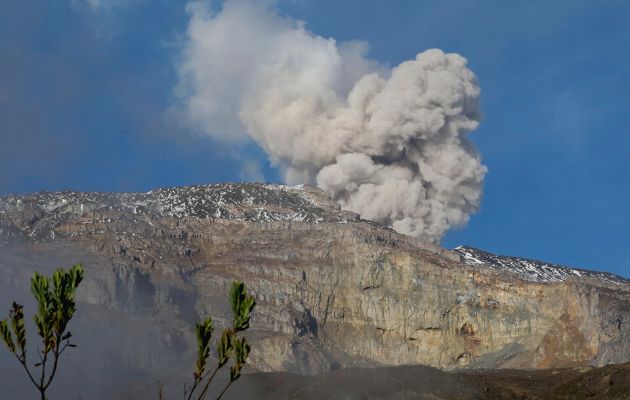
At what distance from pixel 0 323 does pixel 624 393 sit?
11360 cm

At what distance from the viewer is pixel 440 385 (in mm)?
157250

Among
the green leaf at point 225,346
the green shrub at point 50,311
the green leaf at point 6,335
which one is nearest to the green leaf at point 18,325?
the green shrub at point 50,311

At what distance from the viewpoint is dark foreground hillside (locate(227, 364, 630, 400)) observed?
14088 centimetres

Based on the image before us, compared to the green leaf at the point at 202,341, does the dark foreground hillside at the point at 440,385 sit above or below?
above

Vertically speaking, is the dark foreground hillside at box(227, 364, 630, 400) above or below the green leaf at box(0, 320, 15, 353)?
above

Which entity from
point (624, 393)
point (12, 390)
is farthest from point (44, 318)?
point (12, 390)

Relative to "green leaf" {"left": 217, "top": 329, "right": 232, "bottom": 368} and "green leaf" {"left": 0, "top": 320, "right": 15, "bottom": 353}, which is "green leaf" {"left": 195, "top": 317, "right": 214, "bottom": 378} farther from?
"green leaf" {"left": 0, "top": 320, "right": 15, "bottom": 353}

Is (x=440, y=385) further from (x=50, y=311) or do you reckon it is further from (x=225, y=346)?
(x=50, y=311)

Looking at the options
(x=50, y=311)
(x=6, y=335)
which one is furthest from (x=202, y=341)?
(x=6, y=335)

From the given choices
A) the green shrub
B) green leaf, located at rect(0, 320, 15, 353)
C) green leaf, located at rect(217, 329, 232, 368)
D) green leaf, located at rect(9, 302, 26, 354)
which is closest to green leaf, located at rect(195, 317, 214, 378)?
green leaf, located at rect(217, 329, 232, 368)

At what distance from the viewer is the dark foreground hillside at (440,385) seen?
462 ft

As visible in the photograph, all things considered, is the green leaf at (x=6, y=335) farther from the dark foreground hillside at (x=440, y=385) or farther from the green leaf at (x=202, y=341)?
the dark foreground hillside at (x=440, y=385)

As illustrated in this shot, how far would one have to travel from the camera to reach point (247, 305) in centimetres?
2834

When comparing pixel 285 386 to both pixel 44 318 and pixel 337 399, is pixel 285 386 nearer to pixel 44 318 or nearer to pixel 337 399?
pixel 337 399
